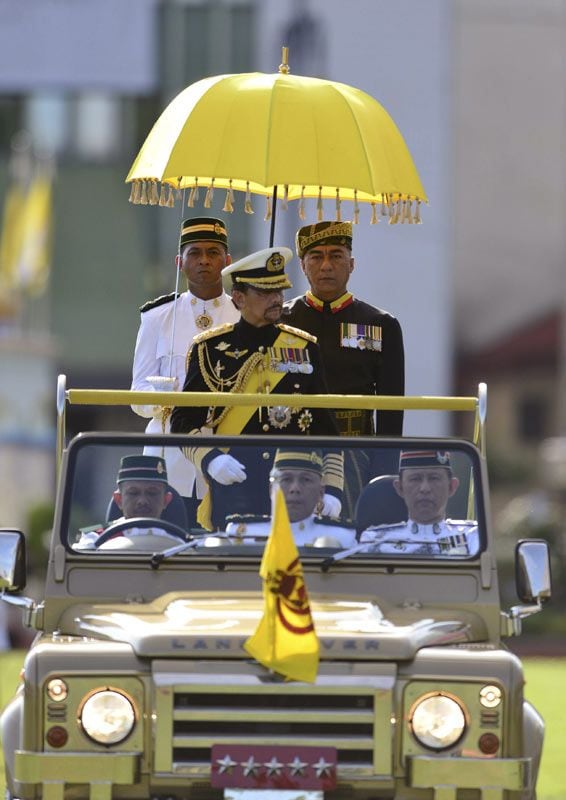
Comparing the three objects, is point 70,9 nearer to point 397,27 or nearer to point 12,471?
point 397,27

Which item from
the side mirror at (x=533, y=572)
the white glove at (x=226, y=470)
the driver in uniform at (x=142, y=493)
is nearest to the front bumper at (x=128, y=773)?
the side mirror at (x=533, y=572)

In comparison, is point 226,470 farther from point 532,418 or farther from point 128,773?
point 532,418

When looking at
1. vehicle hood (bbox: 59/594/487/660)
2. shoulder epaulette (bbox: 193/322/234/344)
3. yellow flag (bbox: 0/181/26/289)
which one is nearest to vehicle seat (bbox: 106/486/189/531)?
vehicle hood (bbox: 59/594/487/660)

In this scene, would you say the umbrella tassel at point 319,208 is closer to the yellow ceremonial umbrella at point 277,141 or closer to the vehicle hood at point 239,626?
the yellow ceremonial umbrella at point 277,141

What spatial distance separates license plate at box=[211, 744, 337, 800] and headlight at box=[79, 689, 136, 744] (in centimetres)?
30

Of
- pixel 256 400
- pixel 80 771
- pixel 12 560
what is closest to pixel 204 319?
pixel 256 400

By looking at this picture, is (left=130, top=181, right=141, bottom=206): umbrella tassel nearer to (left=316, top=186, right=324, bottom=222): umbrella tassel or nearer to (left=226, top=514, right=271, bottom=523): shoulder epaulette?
(left=316, top=186, right=324, bottom=222): umbrella tassel

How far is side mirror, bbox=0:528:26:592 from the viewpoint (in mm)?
7059

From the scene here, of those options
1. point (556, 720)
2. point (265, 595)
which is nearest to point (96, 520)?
point (265, 595)

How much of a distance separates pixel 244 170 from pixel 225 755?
124 inches

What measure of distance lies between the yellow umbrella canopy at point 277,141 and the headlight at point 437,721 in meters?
2.87

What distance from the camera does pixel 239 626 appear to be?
658cm

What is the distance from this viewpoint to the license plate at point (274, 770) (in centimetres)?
633

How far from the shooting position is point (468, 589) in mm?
7113
